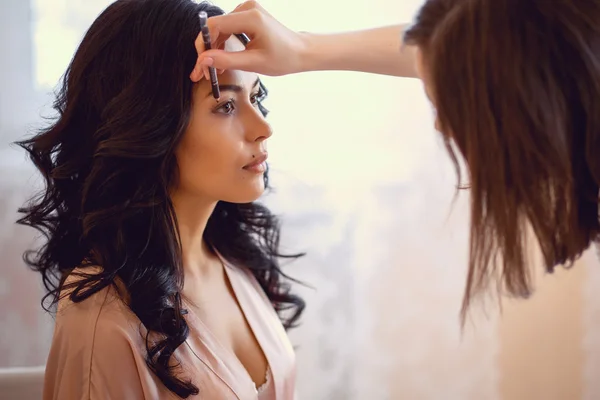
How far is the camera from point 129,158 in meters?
1.01

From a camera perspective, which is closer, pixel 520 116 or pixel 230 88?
pixel 520 116

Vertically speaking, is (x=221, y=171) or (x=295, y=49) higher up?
(x=295, y=49)

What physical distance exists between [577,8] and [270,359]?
0.75 m

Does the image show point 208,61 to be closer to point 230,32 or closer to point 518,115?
point 230,32

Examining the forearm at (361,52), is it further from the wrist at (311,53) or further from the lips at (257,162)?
the lips at (257,162)

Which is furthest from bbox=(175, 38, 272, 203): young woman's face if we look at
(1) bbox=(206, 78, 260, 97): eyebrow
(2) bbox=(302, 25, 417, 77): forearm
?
(2) bbox=(302, 25, 417, 77): forearm

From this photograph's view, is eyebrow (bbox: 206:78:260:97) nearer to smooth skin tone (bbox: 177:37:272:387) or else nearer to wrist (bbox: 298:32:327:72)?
smooth skin tone (bbox: 177:37:272:387)

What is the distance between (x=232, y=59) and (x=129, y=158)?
0.74 feet

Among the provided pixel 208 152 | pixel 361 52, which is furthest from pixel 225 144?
pixel 361 52

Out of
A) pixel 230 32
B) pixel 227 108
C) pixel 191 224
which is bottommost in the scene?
pixel 191 224

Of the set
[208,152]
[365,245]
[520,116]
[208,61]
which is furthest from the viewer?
[365,245]

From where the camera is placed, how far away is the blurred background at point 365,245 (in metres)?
1.32

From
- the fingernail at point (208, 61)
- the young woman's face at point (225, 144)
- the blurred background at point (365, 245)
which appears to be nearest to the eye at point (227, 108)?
the young woman's face at point (225, 144)

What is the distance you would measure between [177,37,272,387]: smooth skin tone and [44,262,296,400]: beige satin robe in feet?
0.20
